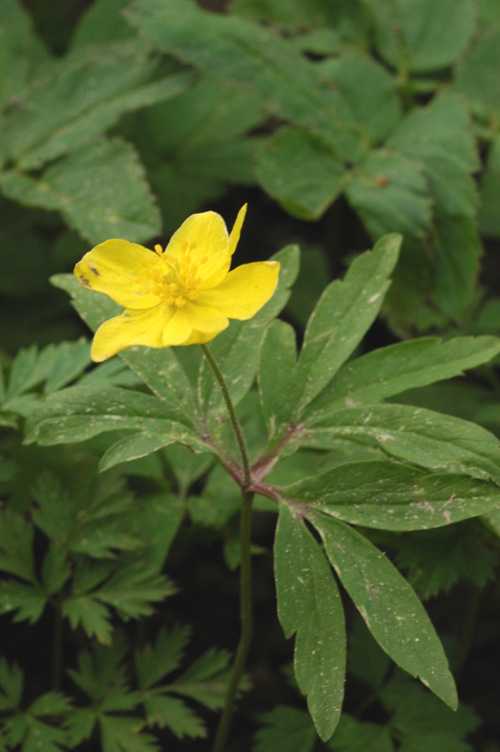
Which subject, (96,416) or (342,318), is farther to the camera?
(342,318)

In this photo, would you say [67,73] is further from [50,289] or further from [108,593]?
[108,593]

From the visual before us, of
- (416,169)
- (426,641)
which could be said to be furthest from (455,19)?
(426,641)

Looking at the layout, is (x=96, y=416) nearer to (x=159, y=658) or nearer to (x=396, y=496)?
(x=396, y=496)

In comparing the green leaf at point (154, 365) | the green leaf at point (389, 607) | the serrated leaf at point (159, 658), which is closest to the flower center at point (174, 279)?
the green leaf at point (154, 365)

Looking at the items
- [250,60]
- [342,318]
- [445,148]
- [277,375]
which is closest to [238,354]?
[277,375]

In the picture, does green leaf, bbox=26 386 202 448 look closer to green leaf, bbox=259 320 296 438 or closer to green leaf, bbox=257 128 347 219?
green leaf, bbox=259 320 296 438

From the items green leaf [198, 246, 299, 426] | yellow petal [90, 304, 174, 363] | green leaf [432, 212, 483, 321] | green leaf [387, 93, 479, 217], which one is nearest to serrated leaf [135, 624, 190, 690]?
green leaf [198, 246, 299, 426]

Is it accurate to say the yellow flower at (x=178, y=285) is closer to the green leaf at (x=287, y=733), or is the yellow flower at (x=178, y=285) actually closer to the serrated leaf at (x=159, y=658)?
the serrated leaf at (x=159, y=658)
